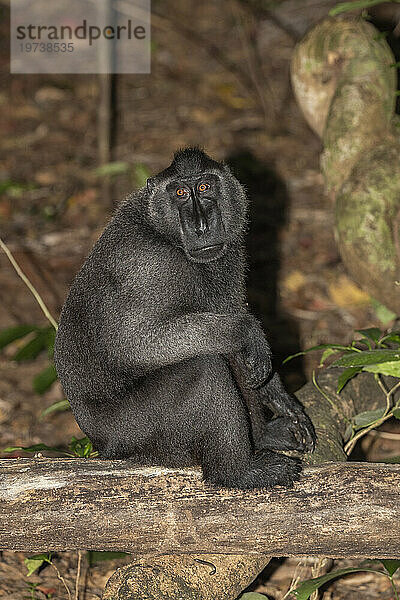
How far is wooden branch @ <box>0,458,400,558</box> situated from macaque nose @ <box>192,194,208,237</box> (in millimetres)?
1364

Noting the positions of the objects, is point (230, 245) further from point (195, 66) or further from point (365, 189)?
point (195, 66)

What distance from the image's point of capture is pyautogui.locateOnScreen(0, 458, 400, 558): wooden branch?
12.5 feet

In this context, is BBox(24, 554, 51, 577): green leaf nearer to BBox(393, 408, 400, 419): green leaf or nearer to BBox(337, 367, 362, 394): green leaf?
BBox(337, 367, 362, 394): green leaf

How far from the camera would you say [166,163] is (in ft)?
35.4

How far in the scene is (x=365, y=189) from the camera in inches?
256

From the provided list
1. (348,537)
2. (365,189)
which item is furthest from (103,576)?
(365,189)

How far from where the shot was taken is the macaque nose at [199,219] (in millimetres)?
4297

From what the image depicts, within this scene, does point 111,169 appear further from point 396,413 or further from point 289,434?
point 396,413

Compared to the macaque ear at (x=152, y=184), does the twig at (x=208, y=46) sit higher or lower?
higher

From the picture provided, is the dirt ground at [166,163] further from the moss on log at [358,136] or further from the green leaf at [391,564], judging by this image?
the moss on log at [358,136]

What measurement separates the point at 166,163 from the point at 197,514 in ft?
24.6

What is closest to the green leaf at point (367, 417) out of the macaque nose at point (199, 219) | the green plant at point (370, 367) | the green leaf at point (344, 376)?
the green plant at point (370, 367)

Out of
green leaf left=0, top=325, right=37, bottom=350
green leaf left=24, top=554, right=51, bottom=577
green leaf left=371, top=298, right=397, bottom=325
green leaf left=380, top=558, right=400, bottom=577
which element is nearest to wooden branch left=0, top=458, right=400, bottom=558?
green leaf left=380, top=558, right=400, bottom=577

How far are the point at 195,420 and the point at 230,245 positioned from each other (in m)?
1.17
